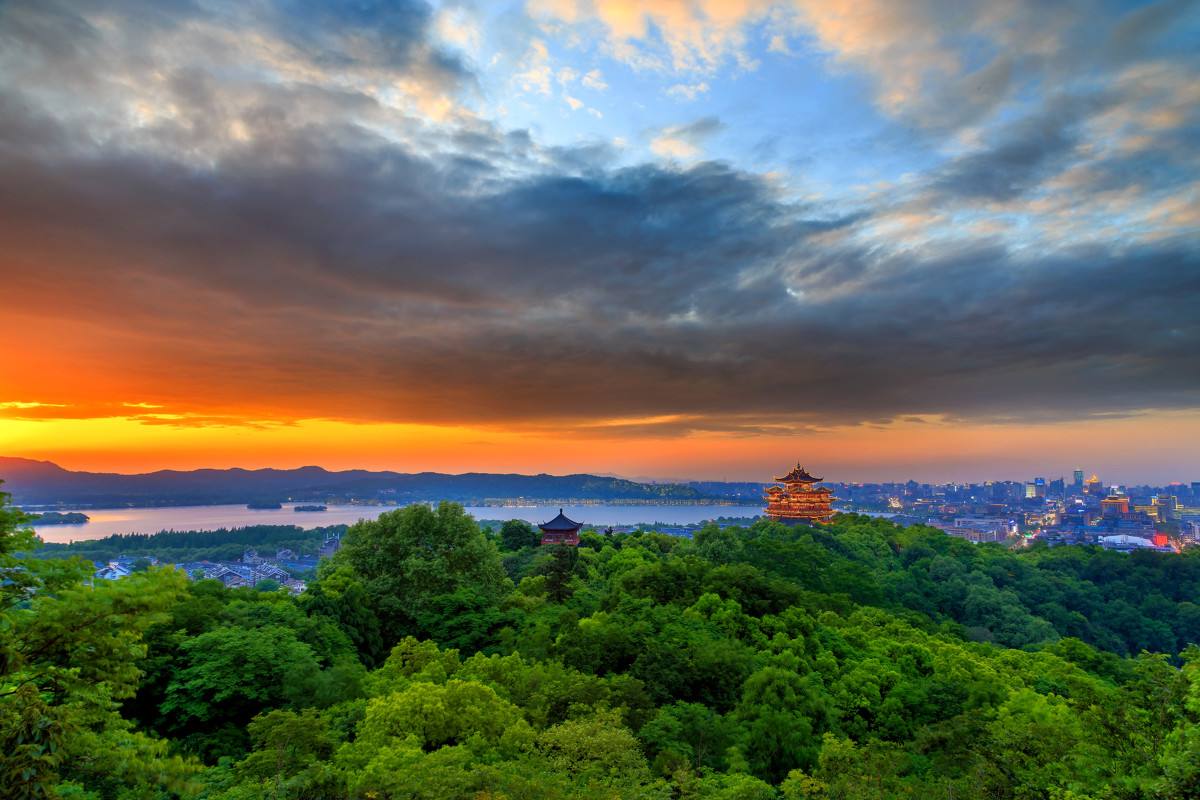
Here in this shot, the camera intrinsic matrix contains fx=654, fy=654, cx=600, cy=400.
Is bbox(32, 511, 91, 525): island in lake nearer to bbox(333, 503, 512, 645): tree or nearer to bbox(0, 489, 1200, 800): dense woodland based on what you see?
bbox(0, 489, 1200, 800): dense woodland

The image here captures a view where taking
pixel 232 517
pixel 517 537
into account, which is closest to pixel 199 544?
pixel 517 537

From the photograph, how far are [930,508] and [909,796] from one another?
18896 centimetres

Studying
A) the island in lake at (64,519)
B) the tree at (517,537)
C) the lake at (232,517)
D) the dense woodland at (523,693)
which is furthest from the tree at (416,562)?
the island in lake at (64,519)

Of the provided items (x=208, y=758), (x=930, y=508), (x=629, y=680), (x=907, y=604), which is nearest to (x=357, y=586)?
(x=208, y=758)

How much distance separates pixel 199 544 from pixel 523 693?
89.0m

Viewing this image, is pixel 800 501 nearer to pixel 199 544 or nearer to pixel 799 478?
pixel 799 478

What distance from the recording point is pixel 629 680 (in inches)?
668

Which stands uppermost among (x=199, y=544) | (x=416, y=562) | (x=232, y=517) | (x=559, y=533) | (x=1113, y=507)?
(x=416, y=562)

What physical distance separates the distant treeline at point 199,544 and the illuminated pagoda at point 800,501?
190 feet

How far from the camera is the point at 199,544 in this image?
87812 millimetres

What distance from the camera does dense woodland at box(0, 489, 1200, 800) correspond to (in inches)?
269

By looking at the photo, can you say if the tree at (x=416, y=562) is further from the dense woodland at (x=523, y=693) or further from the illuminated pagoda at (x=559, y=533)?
the illuminated pagoda at (x=559, y=533)

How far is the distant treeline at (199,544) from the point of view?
75.4m

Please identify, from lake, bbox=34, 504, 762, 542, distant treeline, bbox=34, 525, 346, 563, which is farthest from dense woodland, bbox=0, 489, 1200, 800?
lake, bbox=34, 504, 762, 542
